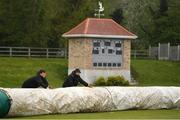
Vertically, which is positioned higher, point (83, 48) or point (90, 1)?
point (90, 1)

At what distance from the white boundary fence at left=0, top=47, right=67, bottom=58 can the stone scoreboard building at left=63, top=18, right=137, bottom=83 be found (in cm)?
1001

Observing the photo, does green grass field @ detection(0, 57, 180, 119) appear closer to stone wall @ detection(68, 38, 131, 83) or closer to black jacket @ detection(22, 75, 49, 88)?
stone wall @ detection(68, 38, 131, 83)

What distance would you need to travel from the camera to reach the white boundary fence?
53.9 metres

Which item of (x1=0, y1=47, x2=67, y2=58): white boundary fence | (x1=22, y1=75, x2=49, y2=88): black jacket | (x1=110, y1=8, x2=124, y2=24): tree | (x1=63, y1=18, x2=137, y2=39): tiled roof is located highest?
(x1=110, y1=8, x2=124, y2=24): tree

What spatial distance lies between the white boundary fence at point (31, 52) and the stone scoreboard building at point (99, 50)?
1001cm

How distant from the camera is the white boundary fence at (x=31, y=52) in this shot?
5394cm

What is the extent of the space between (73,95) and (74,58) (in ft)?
77.1

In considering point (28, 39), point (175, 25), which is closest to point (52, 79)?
point (28, 39)

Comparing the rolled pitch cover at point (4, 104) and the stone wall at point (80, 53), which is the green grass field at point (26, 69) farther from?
the rolled pitch cover at point (4, 104)

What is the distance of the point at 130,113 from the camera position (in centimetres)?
2064

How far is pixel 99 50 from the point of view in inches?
1731

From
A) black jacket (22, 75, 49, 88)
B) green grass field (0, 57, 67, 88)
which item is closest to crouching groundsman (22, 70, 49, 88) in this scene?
black jacket (22, 75, 49, 88)

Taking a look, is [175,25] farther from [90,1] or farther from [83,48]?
[83,48]

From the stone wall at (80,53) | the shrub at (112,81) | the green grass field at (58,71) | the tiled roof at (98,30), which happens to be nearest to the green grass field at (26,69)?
the green grass field at (58,71)
